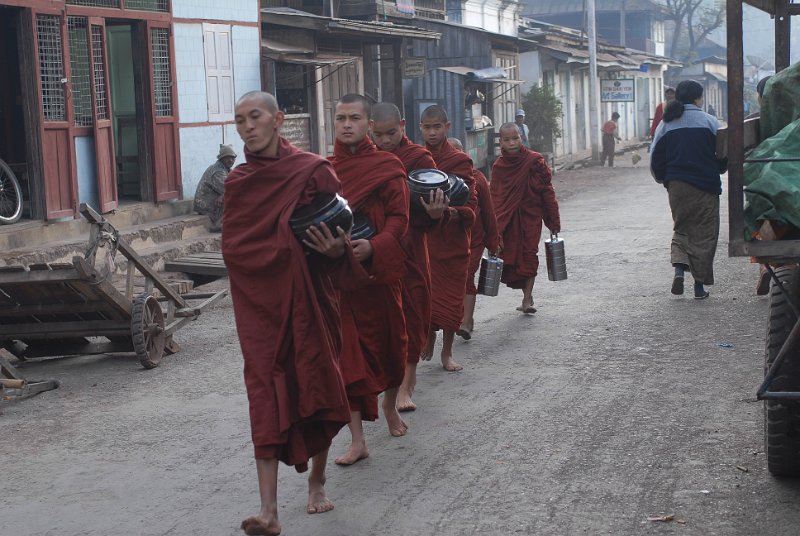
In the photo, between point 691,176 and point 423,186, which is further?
point 691,176

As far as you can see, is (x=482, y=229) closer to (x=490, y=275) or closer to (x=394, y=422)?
(x=490, y=275)

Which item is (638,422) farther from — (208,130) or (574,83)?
(574,83)

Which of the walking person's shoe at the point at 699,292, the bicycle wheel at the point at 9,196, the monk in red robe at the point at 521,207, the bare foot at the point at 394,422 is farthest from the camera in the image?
the bicycle wheel at the point at 9,196

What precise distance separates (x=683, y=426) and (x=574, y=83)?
117 feet

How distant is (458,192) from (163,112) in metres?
9.81

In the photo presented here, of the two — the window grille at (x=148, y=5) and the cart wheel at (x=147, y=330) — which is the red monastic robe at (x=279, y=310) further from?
the window grille at (x=148, y=5)

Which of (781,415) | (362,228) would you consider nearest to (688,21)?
(362,228)

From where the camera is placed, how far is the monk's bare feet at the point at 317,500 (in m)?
4.79

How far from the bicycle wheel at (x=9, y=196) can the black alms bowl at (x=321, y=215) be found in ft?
29.2

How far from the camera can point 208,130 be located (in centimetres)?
1702

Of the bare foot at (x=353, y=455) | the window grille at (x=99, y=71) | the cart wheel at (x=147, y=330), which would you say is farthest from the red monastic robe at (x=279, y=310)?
the window grille at (x=99, y=71)

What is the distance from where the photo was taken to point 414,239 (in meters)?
6.21

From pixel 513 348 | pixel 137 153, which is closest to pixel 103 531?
pixel 513 348

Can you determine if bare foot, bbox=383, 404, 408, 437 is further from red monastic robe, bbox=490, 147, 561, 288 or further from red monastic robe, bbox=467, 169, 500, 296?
red monastic robe, bbox=490, 147, 561, 288
